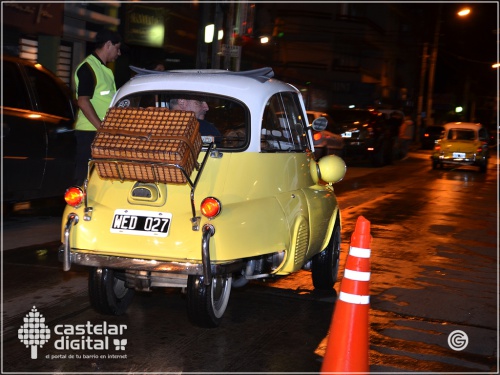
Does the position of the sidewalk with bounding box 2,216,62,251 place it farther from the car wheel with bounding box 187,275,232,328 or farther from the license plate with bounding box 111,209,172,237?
the car wheel with bounding box 187,275,232,328

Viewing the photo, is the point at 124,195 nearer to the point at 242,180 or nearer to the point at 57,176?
the point at 242,180

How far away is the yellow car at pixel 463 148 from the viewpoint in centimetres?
2522

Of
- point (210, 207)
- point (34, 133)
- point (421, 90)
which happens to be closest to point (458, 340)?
point (210, 207)

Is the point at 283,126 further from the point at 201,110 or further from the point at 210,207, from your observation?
the point at 210,207

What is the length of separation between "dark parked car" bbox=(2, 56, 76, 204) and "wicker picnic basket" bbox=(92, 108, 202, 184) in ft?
12.0

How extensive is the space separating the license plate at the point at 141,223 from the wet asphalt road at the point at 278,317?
29.7 inches

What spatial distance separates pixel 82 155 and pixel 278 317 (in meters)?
2.69

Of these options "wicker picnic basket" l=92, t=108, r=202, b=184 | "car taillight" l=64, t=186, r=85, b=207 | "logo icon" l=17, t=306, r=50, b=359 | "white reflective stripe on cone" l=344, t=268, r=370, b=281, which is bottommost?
"logo icon" l=17, t=306, r=50, b=359

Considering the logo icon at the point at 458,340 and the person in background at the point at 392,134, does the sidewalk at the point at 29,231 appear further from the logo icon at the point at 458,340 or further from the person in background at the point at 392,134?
the person in background at the point at 392,134

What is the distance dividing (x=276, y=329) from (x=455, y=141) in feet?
70.0

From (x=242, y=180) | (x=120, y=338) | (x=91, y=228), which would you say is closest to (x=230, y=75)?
(x=242, y=180)

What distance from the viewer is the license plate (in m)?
5.26

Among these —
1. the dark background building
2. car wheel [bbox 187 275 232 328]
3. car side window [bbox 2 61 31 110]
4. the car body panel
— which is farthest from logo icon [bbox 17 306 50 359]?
the dark background building

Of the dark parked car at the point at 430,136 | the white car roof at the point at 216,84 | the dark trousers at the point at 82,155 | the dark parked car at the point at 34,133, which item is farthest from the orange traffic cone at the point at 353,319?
the dark parked car at the point at 430,136
